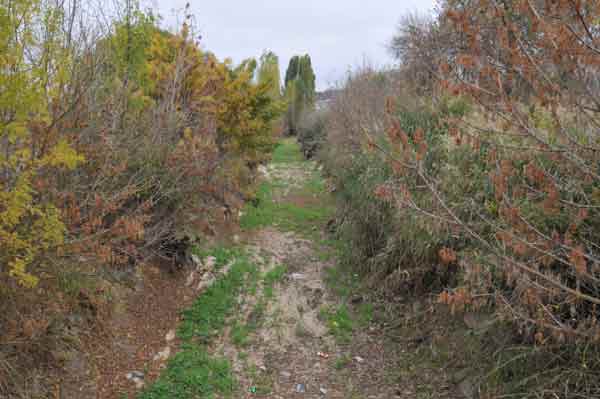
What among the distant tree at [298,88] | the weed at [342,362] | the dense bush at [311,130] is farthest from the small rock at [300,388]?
the distant tree at [298,88]

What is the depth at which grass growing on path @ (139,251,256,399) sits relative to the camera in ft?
13.0

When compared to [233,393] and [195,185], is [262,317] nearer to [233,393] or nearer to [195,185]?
[233,393]

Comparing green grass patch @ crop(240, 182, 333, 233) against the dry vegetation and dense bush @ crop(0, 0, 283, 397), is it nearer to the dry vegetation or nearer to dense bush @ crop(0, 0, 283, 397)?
the dry vegetation

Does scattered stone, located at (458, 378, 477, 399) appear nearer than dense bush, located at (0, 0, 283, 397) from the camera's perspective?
No

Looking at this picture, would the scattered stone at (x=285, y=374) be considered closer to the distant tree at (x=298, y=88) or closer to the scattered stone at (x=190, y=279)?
the scattered stone at (x=190, y=279)

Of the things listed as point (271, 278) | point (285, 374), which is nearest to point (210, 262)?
point (271, 278)

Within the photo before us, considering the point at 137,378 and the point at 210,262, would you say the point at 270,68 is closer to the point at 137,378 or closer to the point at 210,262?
the point at 210,262

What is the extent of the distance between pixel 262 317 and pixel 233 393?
1.48 metres

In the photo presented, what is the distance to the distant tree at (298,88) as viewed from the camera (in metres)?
31.5

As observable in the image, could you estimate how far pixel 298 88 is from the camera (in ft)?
105

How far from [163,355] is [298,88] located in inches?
1144

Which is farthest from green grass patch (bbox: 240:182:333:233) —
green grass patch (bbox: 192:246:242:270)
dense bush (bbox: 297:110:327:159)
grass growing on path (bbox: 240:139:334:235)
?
dense bush (bbox: 297:110:327:159)

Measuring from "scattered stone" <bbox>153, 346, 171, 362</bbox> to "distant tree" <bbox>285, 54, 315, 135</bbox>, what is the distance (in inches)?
972

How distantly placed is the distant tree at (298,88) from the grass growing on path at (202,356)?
23.3m
